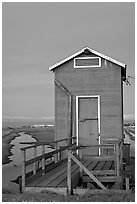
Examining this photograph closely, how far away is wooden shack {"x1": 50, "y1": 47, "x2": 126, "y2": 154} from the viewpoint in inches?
465

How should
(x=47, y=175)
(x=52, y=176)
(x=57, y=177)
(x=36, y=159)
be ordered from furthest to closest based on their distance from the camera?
(x=47, y=175) → (x=52, y=176) → (x=57, y=177) → (x=36, y=159)

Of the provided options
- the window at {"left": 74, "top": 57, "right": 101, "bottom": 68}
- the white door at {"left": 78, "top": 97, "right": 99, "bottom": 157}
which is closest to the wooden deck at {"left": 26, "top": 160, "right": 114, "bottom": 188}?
the white door at {"left": 78, "top": 97, "right": 99, "bottom": 157}

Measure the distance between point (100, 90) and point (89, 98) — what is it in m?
0.43

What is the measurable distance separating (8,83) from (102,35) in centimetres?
540

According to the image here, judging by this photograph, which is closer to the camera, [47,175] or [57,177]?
[57,177]

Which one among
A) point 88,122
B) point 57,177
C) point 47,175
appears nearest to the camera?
point 57,177

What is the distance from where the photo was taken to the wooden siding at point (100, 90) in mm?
11805

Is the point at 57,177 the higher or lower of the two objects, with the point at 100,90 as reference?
lower

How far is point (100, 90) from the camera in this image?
11875mm

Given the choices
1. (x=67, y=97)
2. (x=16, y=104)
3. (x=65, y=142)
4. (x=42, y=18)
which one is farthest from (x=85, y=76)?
(x=16, y=104)

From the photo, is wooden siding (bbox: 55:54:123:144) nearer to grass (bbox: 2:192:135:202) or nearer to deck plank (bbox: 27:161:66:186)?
deck plank (bbox: 27:161:66:186)

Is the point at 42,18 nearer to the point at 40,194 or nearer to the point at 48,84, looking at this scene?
the point at 48,84

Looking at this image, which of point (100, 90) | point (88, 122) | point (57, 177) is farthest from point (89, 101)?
point (57, 177)

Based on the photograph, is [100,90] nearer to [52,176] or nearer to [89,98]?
[89,98]
